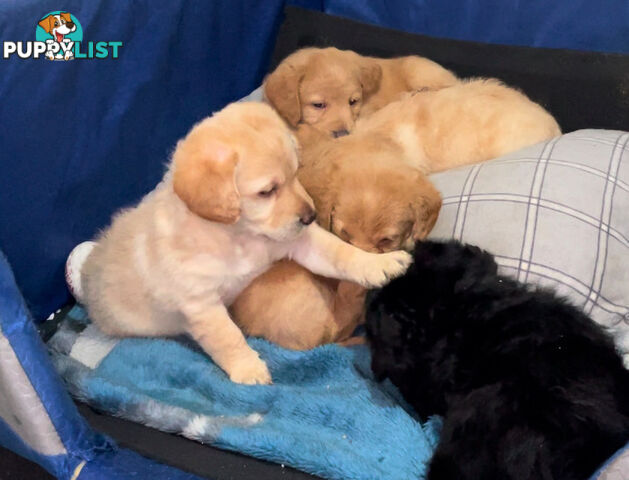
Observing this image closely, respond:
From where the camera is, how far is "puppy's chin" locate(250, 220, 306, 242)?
1343 mm

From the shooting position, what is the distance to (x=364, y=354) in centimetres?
155

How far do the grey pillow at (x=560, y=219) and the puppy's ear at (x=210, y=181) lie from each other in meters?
0.62

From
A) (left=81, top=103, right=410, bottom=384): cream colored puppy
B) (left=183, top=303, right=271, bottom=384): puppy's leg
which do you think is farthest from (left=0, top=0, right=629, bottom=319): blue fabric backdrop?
(left=183, top=303, right=271, bottom=384): puppy's leg

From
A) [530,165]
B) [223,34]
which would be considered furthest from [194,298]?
[223,34]

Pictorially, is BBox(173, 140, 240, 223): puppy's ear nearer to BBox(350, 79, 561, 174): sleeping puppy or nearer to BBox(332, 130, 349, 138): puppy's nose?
BBox(350, 79, 561, 174): sleeping puppy

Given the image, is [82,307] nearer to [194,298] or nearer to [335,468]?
[194,298]

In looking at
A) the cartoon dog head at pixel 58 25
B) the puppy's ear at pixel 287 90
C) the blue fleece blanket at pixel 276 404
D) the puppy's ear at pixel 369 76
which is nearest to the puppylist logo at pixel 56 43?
the cartoon dog head at pixel 58 25

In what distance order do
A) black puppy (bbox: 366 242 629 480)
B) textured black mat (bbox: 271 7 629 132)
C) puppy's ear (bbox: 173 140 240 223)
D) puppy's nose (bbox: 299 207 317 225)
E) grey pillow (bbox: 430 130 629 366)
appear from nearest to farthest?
1. black puppy (bbox: 366 242 629 480)
2. puppy's ear (bbox: 173 140 240 223)
3. puppy's nose (bbox: 299 207 317 225)
4. grey pillow (bbox: 430 130 629 366)
5. textured black mat (bbox: 271 7 629 132)

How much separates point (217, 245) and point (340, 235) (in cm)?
33

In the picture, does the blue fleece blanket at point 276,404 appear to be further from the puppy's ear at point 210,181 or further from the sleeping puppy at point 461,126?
the sleeping puppy at point 461,126

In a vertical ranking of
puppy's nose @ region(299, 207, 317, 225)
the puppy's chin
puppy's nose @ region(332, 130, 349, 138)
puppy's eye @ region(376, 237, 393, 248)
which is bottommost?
puppy's eye @ region(376, 237, 393, 248)

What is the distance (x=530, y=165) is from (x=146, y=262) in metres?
1.05

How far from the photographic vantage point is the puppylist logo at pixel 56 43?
1648mm

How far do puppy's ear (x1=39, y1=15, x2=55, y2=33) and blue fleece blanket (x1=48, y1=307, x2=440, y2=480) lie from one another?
0.92 metres
